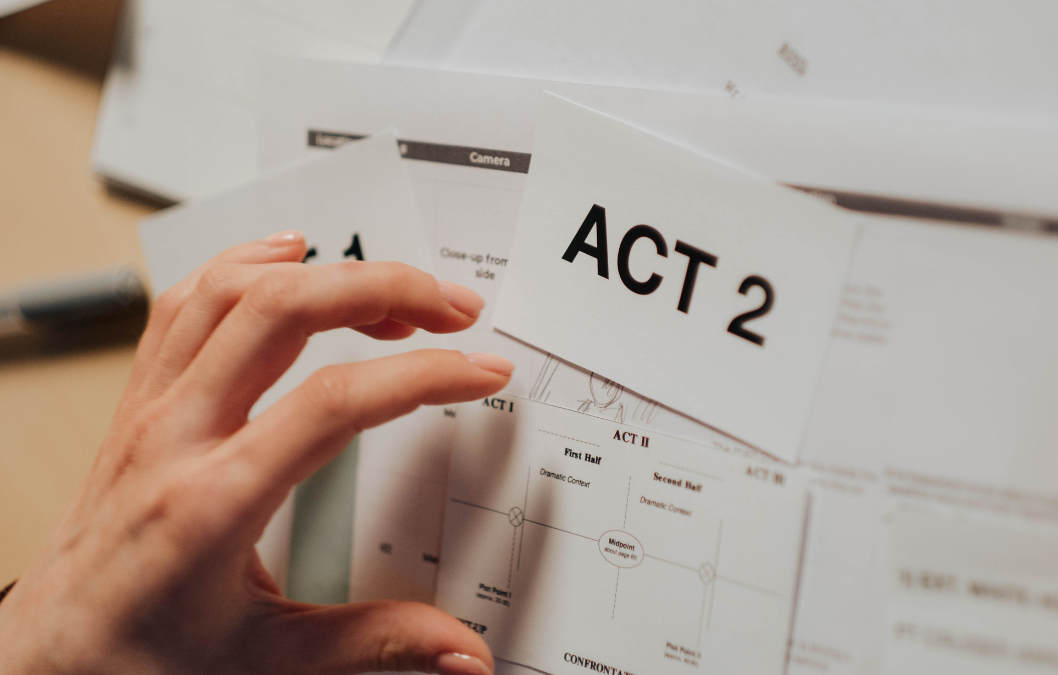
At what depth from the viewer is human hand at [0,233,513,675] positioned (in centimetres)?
29

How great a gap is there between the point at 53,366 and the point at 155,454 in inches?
11.1

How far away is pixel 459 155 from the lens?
0.39 m

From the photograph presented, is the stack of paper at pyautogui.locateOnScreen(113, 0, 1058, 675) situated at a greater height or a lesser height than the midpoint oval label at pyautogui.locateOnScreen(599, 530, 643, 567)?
greater

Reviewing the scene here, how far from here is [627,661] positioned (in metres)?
0.34

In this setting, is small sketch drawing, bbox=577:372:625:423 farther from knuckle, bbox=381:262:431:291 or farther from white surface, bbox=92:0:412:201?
white surface, bbox=92:0:412:201

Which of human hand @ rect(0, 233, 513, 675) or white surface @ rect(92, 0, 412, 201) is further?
white surface @ rect(92, 0, 412, 201)

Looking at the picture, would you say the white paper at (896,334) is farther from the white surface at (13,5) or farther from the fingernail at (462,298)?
the white surface at (13,5)

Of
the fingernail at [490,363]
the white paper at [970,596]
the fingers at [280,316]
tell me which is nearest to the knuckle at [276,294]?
the fingers at [280,316]

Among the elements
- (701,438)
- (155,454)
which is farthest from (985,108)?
(155,454)

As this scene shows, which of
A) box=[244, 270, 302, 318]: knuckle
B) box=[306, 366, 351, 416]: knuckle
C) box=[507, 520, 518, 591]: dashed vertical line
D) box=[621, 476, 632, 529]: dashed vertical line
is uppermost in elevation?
box=[244, 270, 302, 318]: knuckle

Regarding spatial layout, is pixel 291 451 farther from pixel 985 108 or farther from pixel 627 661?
pixel 985 108

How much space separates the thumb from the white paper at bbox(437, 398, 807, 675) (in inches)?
Result: 2.4

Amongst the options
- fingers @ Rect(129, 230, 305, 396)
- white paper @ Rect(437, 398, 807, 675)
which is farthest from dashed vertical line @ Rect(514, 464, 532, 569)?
fingers @ Rect(129, 230, 305, 396)

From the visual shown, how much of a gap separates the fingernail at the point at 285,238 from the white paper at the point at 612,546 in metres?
0.16
